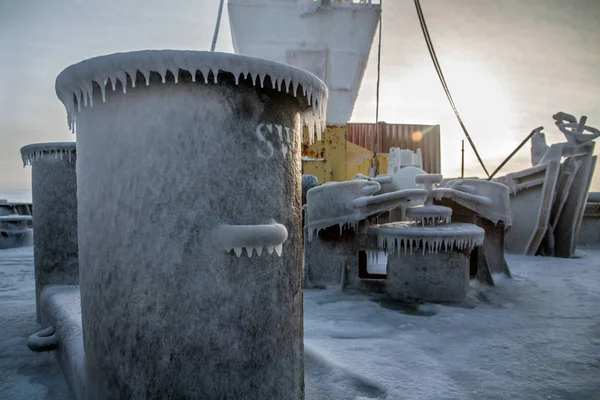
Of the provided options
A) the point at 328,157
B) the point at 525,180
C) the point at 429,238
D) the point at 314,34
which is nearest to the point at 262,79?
the point at 429,238

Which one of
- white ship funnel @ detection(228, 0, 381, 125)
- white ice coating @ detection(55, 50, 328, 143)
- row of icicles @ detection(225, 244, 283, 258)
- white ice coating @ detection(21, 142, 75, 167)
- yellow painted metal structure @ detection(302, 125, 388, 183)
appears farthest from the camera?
white ship funnel @ detection(228, 0, 381, 125)

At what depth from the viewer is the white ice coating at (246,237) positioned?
1.82 meters

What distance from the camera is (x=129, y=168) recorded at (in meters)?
1.85

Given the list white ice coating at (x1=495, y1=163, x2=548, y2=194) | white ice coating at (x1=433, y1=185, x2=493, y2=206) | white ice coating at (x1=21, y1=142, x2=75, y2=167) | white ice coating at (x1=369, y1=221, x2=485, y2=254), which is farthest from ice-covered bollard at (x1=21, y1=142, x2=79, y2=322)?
white ice coating at (x1=495, y1=163, x2=548, y2=194)

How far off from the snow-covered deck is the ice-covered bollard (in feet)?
2.25

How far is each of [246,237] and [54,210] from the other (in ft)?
11.2

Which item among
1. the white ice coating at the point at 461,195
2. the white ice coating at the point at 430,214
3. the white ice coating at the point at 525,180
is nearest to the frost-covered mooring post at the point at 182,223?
the white ice coating at the point at 430,214

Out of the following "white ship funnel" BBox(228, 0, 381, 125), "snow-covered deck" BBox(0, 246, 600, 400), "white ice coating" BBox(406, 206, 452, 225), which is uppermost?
"white ship funnel" BBox(228, 0, 381, 125)

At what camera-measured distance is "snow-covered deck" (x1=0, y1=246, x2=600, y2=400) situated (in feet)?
10.3

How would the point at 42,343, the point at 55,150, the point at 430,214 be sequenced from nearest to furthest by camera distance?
the point at 42,343, the point at 55,150, the point at 430,214

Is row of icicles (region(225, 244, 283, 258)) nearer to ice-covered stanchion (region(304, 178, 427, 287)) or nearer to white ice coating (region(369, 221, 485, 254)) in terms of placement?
white ice coating (region(369, 221, 485, 254))

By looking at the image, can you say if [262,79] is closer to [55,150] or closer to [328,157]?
[55,150]

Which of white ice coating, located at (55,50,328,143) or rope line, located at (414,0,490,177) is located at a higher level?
rope line, located at (414,0,490,177)

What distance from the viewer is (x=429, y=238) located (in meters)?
5.41
